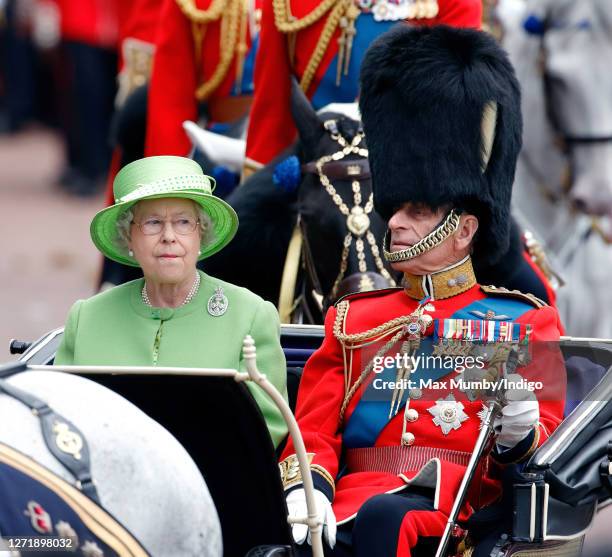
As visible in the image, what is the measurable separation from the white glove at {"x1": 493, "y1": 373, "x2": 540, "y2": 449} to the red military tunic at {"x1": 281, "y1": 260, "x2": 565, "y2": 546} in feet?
0.17

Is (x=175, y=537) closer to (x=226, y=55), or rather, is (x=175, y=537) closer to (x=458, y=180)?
(x=458, y=180)

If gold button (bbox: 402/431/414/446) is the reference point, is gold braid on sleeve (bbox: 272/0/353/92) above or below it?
above

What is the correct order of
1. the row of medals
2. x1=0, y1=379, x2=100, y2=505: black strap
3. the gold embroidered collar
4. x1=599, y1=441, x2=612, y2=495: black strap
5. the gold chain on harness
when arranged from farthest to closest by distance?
the row of medals < the gold chain on harness < the gold embroidered collar < x1=599, y1=441, x2=612, y2=495: black strap < x1=0, y1=379, x2=100, y2=505: black strap

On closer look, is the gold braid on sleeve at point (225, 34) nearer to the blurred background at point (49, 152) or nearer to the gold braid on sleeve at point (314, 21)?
the gold braid on sleeve at point (314, 21)

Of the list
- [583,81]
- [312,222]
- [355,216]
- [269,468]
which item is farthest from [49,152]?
[269,468]

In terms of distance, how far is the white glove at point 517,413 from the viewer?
3.63 meters

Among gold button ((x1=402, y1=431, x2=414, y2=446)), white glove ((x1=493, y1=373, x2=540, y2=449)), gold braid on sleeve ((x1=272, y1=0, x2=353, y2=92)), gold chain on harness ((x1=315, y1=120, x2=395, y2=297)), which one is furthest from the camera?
gold braid on sleeve ((x1=272, y1=0, x2=353, y2=92))

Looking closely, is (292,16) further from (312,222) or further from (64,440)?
(64,440)

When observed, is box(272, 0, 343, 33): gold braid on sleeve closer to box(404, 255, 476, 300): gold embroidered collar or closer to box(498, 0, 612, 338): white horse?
box(498, 0, 612, 338): white horse

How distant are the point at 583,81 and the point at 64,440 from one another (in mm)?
3760

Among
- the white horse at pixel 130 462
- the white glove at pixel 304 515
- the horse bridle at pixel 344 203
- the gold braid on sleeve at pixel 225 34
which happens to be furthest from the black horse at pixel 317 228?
the white horse at pixel 130 462

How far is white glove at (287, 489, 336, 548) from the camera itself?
365cm

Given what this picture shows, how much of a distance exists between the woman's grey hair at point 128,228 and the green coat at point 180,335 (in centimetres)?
12

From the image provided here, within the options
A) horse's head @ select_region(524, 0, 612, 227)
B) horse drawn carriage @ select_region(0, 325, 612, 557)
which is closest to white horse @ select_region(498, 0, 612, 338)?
horse's head @ select_region(524, 0, 612, 227)
